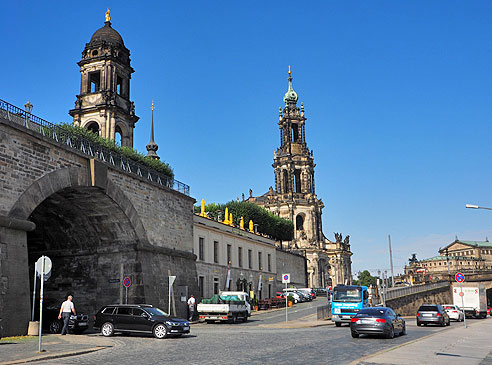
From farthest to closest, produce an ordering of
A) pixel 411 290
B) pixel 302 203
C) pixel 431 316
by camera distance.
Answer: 1. pixel 302 203
2. pixel 411 290
3. pixel 431 316

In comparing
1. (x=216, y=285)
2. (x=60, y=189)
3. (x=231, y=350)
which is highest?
(x=60, y=189)

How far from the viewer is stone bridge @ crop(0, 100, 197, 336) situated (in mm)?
19469

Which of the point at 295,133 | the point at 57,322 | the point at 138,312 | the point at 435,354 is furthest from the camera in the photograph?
the point at 295,133

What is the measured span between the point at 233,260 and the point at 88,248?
60.9ft

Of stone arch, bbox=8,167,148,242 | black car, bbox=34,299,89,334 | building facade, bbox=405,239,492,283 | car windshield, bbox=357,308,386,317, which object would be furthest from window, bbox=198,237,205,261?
building facade, bbox=405,239,492,283

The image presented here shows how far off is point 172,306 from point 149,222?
5.44m

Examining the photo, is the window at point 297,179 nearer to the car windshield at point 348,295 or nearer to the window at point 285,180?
the window at point 285,180

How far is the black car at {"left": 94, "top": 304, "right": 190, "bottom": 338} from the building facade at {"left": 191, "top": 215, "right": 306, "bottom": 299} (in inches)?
527

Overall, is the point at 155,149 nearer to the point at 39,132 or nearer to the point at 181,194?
the point at 181,194

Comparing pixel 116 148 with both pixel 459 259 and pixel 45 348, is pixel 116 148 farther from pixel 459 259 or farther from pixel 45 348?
pixel 459 259

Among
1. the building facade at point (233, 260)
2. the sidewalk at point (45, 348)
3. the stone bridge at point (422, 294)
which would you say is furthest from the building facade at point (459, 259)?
the sidewalk at point (45, 348)

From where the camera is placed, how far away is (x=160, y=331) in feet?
63.2

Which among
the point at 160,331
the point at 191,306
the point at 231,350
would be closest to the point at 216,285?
the point at 191,306

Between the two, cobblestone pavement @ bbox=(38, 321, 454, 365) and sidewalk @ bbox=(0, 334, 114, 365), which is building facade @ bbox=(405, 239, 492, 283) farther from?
sidewalk @ bbox=(0, 334, 114, 365)
